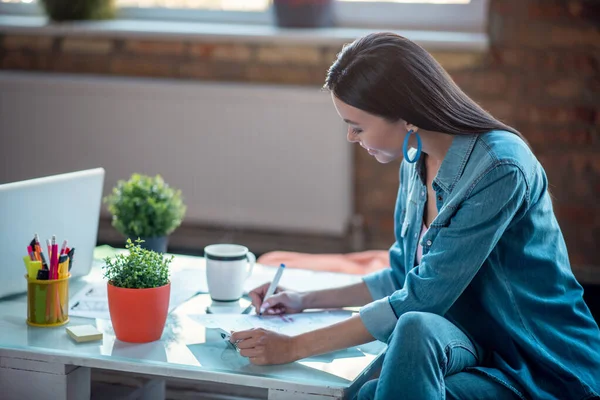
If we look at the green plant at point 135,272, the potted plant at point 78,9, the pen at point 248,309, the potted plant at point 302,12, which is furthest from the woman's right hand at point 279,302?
the potted plant at point 78,9

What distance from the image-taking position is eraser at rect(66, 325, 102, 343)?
58.9 inches

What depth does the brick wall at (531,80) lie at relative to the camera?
3.34 m

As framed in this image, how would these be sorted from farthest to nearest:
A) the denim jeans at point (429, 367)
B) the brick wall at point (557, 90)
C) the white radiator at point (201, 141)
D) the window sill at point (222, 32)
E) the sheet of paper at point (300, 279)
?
the white radiator at point (201, 141), the window sill at point (222, 32), the brick wall at point (557, 90), the sheet of paper at point (300, 279), the denim jeans at point (429, 367)

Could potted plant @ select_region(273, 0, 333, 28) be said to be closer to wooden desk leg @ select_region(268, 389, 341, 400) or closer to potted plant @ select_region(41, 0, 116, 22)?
potted plant @ select_region(41, 0, 116, 22)

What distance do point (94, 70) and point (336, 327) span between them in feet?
9.11

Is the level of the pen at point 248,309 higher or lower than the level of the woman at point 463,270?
lower

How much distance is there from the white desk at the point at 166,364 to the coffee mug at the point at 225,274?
155 millimetres

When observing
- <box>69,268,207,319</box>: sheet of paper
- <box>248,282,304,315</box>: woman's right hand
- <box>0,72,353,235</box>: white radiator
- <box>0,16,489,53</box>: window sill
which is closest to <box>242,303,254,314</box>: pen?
<box>248,282,304,315</box>: woman's right hand

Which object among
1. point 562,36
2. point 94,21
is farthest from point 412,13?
point 94,21

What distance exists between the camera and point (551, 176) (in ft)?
11.4

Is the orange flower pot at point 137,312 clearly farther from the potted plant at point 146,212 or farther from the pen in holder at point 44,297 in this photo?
the potted plant at point 146,212

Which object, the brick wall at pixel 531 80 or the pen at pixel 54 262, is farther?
the brick wall at pixel 531 80

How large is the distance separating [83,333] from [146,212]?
474 mm

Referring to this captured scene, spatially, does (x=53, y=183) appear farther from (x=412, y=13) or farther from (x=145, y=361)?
(x=412, y=13)
